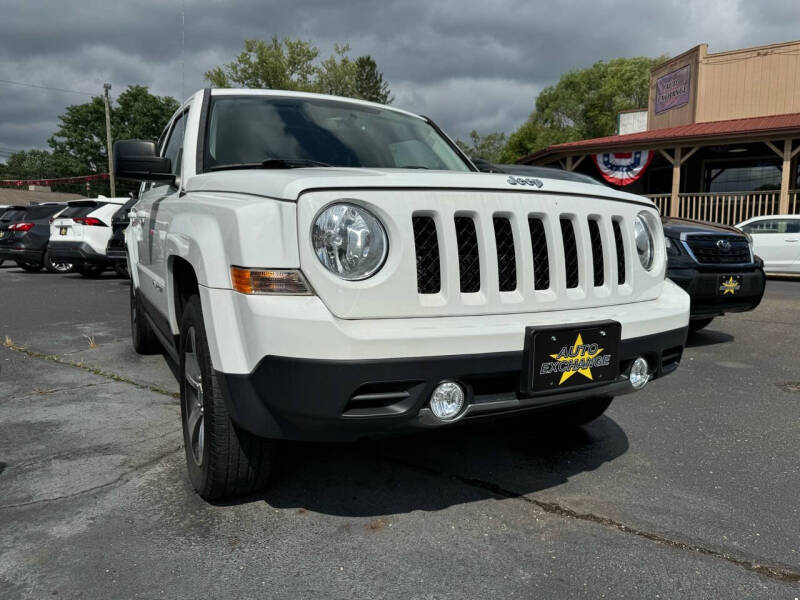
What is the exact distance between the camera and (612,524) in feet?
7.92

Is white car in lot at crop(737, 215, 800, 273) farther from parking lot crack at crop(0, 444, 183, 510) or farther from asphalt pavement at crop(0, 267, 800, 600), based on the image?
parking lot crack at crop(0, 444, 183, 510)

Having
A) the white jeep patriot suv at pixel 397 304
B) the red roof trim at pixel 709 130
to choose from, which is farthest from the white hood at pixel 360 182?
the red roof trim at pixel 709 130

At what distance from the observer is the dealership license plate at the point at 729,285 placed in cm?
537

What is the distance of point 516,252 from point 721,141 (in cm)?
1816

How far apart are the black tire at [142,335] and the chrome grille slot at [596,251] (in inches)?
143

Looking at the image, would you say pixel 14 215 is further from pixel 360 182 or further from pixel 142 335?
pixel 360 182

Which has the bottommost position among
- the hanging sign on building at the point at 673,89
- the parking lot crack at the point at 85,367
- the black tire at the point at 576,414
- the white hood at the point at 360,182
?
the parking lot crack at the point at 85,367

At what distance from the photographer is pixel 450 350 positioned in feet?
6.68

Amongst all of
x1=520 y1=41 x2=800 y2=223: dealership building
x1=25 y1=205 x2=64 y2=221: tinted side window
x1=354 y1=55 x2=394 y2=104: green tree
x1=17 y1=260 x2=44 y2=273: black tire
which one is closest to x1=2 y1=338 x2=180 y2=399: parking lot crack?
x1=17 y1=260 x2=44 y2=273: black tire

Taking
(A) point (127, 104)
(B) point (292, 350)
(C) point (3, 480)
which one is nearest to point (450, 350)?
(B) point (292, 350)

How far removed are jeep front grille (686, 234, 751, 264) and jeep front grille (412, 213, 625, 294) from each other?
3.27m

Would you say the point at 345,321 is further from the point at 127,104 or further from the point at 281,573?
the point at 127,104

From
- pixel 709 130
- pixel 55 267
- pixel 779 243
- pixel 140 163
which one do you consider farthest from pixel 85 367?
pixel 709 130

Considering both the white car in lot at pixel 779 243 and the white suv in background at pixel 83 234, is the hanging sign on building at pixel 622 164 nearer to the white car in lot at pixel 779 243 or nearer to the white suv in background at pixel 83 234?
the white car in lot at pixel 779 243
